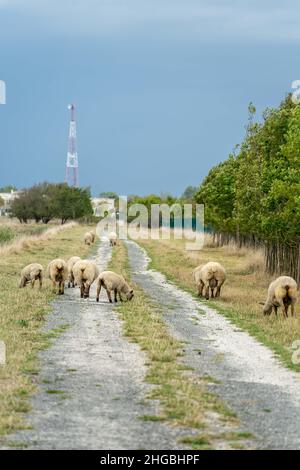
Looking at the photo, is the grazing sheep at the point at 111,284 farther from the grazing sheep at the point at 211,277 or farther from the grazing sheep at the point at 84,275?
the grazing sheep at the point at 211,277

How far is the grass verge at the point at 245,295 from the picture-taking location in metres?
19.4

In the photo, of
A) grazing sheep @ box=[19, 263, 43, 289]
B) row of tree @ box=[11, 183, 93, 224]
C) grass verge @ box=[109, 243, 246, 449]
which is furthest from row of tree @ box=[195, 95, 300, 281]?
row of tree @ box=[11, 183, 93, 224]

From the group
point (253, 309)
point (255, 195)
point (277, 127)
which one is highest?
point (277, 127)

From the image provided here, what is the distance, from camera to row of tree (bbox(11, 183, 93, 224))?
5084 inches

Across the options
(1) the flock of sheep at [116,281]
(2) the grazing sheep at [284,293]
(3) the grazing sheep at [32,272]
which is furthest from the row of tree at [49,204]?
(2) the grazing sheep at [284,293]

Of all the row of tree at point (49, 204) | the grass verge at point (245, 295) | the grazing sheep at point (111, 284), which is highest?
the row of tree at point (49, 204)

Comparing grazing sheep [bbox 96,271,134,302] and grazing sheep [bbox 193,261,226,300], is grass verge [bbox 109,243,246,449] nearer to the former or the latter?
grazing sheep [bbox 96,271,134,302]

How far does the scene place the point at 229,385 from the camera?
13484 millimetres

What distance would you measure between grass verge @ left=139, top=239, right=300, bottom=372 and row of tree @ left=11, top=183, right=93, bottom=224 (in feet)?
224

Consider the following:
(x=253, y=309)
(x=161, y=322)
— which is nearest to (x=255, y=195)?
(x=253, y=309)

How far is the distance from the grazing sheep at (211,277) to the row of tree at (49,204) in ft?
330

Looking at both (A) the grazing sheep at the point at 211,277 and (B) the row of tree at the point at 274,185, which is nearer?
(A) the grazing sheep at the point at 211,277
